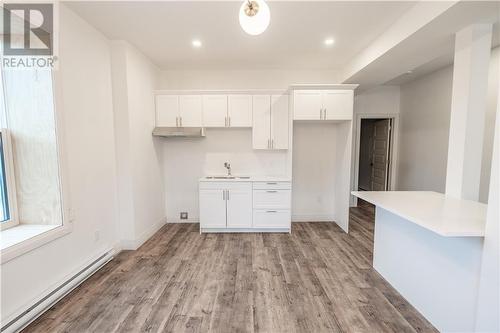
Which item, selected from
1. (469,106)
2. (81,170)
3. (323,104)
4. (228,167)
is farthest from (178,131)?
(469,106)

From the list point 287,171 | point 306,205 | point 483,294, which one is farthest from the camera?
point 306,205

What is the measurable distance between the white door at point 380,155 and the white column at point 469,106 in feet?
10.2

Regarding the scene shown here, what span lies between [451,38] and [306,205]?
3.04m

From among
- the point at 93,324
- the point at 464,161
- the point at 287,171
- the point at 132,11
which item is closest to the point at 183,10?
the point at 132,11

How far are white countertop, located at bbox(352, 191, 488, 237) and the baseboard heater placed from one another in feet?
9.95

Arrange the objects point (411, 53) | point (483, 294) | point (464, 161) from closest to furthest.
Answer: point (483, 294)
point (464, 161)
point (411, 53)

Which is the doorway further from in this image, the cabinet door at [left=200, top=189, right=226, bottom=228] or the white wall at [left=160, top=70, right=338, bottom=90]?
the cabinet door at [left=200, top=189, right=226, bottom=228]

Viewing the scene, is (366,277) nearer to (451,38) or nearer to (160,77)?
(451,38)

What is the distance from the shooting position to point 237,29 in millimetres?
2637

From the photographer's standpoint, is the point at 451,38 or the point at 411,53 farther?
the point at 411,53

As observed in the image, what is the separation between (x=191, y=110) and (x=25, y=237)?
8.55 feet

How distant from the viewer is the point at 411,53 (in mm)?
2699

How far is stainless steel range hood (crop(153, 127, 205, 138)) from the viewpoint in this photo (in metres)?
3.67

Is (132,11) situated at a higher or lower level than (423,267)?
higher
